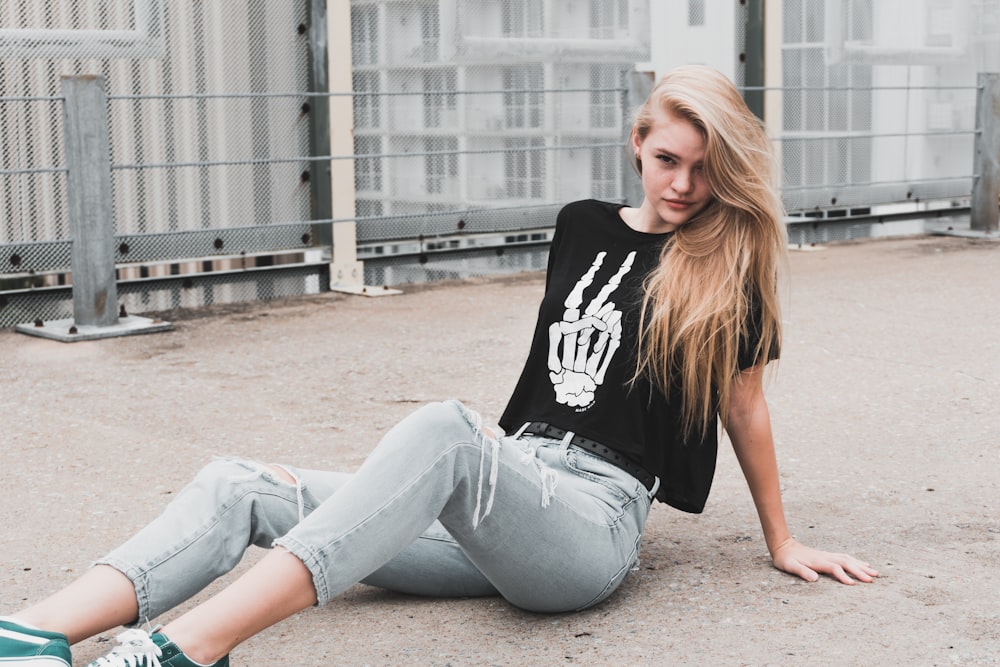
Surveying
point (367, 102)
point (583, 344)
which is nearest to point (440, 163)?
point (367, 102)

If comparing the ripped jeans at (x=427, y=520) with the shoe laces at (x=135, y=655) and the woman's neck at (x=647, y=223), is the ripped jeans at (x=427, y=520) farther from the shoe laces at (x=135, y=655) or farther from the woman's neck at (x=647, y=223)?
the woman's neck at (x=647, y=223)

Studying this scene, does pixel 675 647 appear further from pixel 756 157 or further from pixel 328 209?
pixel 328 209

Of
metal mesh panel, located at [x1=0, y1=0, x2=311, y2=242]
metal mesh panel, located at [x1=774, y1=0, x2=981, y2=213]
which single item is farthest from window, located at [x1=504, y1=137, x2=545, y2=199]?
metal mesh panel, located at [x1=774, y1=0, x2=981, y2=213]

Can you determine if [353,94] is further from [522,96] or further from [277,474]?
[277,474]

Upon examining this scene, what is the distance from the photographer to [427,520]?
→ 2207 millimetres

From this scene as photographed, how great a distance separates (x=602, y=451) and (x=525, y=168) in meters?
5.27

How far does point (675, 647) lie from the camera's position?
7.74 ft

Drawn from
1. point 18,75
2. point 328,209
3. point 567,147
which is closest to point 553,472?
point 18,75

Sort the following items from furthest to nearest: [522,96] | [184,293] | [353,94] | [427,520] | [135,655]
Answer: [522,96]
[353,94]
[184,293]
[427,520]
[135,655]

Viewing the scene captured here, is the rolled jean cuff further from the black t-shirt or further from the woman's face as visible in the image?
the woman's face

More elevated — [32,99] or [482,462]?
[32,99]

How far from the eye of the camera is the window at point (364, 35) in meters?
7.00

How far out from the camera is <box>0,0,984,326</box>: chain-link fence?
610cm

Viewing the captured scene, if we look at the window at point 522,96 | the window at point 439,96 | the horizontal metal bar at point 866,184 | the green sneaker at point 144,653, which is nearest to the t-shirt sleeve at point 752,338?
the green sneaker at point 144,653
